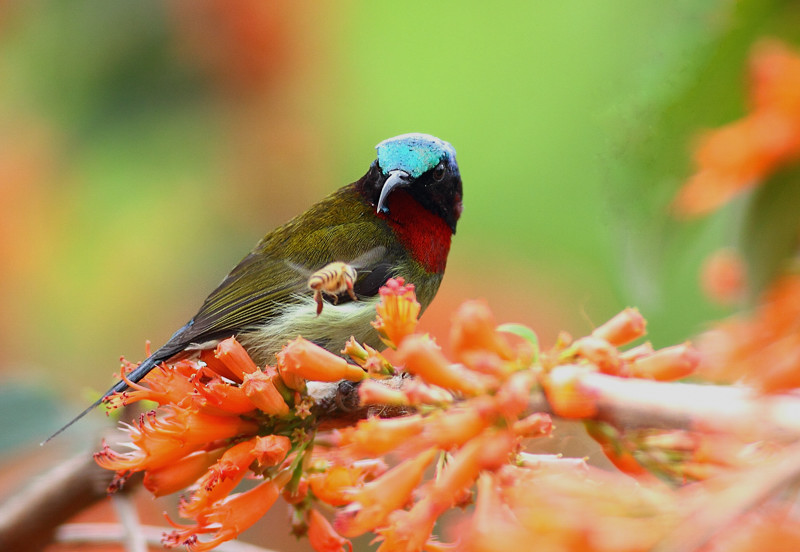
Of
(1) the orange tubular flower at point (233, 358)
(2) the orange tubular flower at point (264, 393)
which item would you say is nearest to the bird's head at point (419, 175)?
(1) the orange tubular flower at point (233, 358)

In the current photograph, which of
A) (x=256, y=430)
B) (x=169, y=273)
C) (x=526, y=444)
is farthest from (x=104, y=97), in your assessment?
(x=526, y=444)

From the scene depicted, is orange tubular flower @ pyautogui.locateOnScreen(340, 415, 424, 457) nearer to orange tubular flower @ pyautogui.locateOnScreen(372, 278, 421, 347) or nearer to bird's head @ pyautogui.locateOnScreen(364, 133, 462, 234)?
orange tubular flower @ pyautogui.locateOnScreen(372, 278, 421, 347)

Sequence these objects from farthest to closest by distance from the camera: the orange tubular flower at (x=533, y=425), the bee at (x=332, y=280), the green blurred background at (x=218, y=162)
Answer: the green blurred background at (x=218, y=162) < the bee at (x=332, y=280) < the orange tubular flower at (x=533, y=425)

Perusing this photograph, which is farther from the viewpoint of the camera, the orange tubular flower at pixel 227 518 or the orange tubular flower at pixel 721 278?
the orange tubular flower at pixel 227 518

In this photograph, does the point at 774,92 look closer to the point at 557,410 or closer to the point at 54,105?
the point at 557,410

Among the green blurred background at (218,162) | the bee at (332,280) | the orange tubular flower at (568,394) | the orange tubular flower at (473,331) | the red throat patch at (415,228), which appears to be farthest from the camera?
the green blurred background at (218,162)

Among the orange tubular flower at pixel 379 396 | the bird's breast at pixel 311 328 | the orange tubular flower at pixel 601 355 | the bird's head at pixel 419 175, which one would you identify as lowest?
the orange tubular flower at pixel 379 396

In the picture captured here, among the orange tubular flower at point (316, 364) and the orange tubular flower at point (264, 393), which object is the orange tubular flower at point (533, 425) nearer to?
the orange tubular flower at point (316, 364)

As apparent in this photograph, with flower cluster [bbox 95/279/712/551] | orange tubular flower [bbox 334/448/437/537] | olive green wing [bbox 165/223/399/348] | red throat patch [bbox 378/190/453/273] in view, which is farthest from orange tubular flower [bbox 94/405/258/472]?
red throat patch [bbox 378/190/453/273]

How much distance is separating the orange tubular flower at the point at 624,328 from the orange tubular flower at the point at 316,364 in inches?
14.9

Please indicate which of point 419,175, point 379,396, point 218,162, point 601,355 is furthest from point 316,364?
point 218,162

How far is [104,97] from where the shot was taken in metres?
3.84

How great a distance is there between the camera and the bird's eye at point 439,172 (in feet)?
9.05

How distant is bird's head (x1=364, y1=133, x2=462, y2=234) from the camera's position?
2.62m
